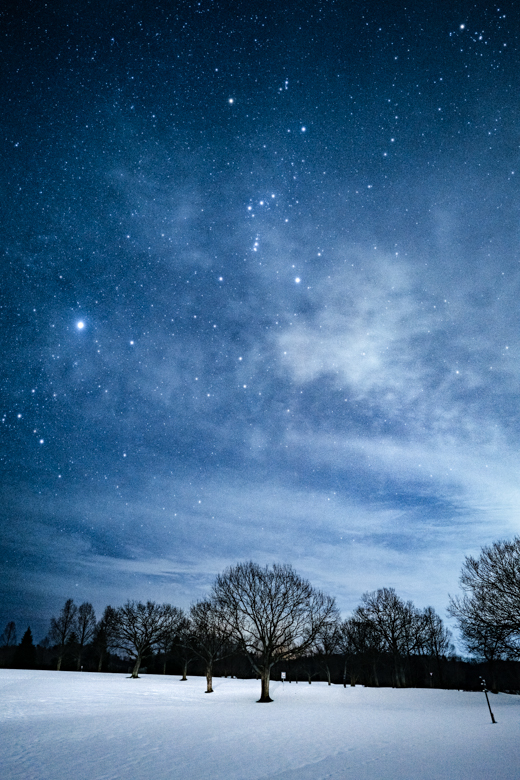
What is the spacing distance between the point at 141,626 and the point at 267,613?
37.5m

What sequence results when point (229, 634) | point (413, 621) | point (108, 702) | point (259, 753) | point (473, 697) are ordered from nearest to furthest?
point (259, 753) → point (108, 702) → point (229, 634) → point (473, 697) → point (413, 621)

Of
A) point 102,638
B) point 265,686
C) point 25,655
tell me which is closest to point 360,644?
point 265,686

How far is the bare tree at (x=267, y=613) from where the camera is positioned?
104 ft

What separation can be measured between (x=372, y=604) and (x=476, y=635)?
1513 inches

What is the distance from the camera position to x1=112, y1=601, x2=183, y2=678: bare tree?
193ft

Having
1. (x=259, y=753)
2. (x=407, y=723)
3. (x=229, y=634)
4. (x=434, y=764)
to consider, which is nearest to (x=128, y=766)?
(x=259, y=753)

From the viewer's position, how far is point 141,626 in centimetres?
5984

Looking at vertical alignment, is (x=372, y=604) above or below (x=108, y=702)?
above

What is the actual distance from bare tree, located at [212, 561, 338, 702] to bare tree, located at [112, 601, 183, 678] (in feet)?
104

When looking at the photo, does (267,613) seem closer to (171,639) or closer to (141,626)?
(141,626)

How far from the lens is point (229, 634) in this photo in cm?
3116

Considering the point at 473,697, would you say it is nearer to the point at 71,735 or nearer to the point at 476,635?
the point at 476,635

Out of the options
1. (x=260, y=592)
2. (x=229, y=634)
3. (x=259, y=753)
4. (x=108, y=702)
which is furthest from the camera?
(x=260, y=592)

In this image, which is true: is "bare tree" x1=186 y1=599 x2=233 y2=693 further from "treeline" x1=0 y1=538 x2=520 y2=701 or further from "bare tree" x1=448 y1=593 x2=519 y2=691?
"bare tree" x1=448 y1=593 x2=519 y2=691
